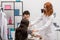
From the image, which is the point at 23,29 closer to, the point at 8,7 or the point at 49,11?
the point at 49,11

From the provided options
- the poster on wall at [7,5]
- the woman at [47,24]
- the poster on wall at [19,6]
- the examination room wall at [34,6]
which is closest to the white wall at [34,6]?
the examination room wall at [34,6]

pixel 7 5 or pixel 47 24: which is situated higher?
pixel 7 5

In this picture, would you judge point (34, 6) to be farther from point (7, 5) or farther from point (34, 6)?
point (7, 5)

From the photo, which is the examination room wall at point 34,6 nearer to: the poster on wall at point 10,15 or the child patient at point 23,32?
the poster on wall at point 10,15

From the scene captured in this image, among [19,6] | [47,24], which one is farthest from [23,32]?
[19,6]

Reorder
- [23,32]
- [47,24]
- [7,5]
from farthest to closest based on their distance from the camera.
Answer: [7,5], [47,24], [23,32]

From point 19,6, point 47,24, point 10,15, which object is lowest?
point 10,15

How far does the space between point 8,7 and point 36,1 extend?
924mm

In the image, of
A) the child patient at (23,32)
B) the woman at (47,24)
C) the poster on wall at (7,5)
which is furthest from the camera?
the poster on wall at (7,5)

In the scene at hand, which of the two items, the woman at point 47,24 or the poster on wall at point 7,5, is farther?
the poster on wall at point 7,5

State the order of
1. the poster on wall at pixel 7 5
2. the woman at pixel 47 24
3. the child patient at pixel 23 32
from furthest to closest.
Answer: the poster on wall at pixel 7 5
the woman at pixel 47 24
the child patient at pixel 23 32

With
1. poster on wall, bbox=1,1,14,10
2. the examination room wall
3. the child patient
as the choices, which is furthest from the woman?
poster on wall, bbox=1,1,14,10

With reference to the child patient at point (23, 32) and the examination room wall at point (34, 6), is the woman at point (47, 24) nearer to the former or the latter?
the child patient at point (23, 32)

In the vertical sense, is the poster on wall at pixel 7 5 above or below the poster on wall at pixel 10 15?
above
